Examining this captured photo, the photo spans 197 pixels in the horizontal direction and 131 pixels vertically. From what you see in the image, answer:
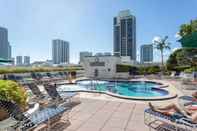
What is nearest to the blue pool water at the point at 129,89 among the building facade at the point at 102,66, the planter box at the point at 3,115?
the building facade at the point at 102,66

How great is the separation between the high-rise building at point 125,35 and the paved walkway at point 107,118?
7155 cm

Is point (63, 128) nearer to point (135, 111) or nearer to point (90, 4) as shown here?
point (135, 111)

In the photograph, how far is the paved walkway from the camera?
15.4 feet

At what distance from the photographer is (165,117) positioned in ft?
14.0

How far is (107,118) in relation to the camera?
5.52 metres

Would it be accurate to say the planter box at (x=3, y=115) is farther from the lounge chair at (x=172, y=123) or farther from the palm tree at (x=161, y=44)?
the palm tree at (x=161, y=44)

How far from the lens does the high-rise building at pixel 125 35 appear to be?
78.3 meters

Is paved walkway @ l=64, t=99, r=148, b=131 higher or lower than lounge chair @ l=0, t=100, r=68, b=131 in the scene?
lower

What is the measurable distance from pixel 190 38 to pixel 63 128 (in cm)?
687

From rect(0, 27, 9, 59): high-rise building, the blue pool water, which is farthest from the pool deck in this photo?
rect(0, 27, 9, 59): high-rise building

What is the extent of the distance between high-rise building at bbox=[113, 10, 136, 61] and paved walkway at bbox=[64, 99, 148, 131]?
7155 centimetres

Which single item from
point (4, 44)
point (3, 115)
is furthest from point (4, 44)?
point (3, 115)

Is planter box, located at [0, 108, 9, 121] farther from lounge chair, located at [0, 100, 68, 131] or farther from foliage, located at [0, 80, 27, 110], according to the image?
lounge chair, located at [0, 100, 68, 131]

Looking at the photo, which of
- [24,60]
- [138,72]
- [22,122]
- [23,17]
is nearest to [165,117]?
[22,122]
